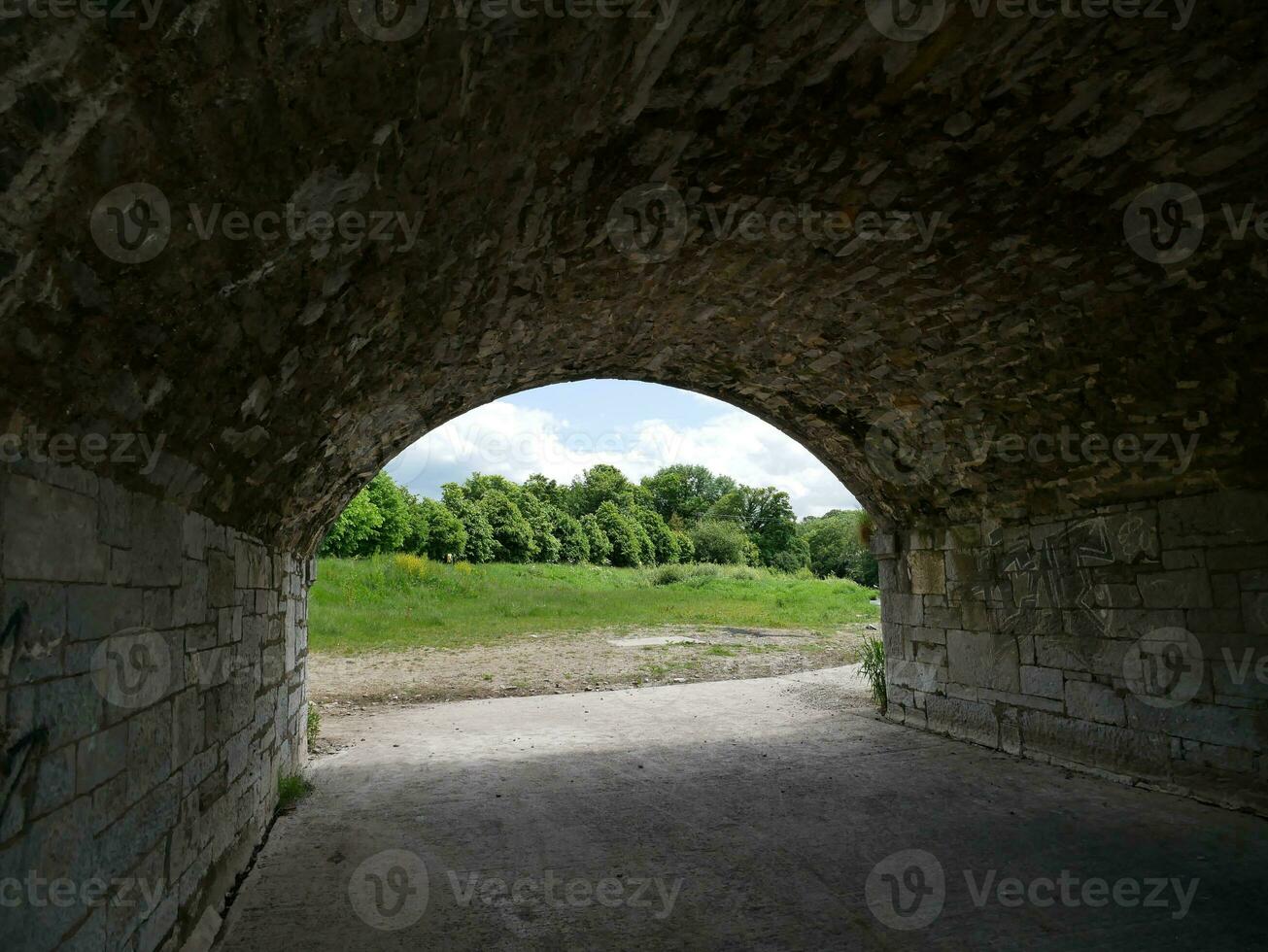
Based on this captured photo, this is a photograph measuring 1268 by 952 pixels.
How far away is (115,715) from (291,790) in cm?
341

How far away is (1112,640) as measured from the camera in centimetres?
561

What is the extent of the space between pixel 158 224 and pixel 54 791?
1.47m

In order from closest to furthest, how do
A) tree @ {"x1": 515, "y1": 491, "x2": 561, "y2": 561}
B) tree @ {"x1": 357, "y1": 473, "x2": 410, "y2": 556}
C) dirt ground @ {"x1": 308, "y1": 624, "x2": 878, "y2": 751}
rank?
dirt ground @ {"x1": 308, "y1": 624, "x2": 878, "y2": 751} < tree @ {"x1": 357, "y1": 473, "x2": 410, "y2": 556} < tree @ {"x1": 515, "y1": 491, "x2": 561, "y2": 561}

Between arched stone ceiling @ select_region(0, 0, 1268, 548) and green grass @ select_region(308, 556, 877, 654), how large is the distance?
975 cm

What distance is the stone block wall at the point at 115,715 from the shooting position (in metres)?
1.86

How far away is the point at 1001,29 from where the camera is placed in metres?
2.76

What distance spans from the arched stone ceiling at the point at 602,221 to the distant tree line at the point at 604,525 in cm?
1368

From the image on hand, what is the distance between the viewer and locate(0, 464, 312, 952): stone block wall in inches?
73.4

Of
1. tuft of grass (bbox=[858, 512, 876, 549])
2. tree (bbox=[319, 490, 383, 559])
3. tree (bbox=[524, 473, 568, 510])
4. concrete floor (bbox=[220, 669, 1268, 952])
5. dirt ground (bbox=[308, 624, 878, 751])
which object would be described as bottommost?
dirt ground (bbox=[308, 624, 878, 751])

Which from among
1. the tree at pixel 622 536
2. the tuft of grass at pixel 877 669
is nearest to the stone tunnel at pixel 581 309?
the tuft of grass at pixel 877 669

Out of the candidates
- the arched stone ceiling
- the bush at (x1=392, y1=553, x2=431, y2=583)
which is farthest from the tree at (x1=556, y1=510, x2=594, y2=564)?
the arched stone ceiling

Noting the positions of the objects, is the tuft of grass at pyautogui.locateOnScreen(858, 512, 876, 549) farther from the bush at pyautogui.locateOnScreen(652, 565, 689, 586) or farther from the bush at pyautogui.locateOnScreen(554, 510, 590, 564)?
the bush at pyautogui.locateOnScreen(554, 510, 590, 564)

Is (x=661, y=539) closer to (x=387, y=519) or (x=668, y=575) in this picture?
(x=668, y=575)

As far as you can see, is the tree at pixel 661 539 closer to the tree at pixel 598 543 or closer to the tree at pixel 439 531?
the tree at pixel 598 543
